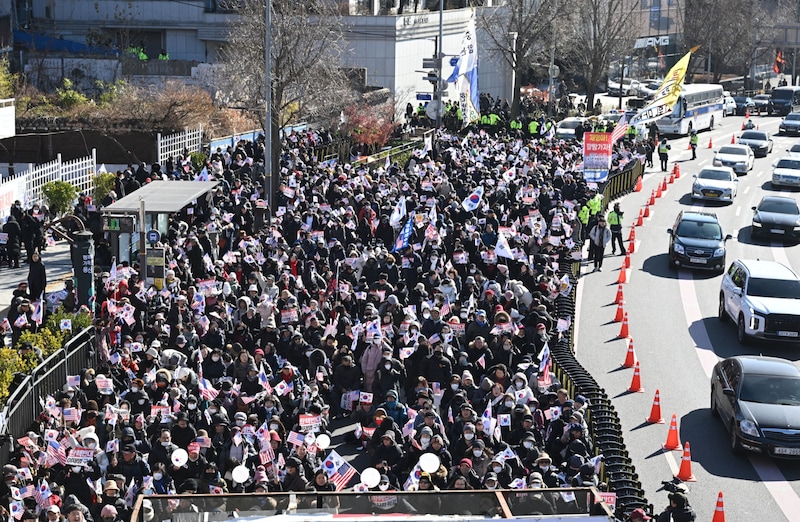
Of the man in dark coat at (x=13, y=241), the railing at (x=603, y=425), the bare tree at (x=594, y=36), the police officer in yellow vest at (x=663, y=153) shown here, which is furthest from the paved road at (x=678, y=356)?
the bare tree at (x=594, y=36)

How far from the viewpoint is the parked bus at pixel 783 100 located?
8081cm

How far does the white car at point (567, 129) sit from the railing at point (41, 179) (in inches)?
1031

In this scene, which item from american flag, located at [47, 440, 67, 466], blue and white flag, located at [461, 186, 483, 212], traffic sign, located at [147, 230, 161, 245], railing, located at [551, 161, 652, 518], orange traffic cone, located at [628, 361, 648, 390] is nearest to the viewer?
railing, located at [551, 161, 652, 518]

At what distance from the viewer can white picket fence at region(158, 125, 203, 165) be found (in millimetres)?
39156

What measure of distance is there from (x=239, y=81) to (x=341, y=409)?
27.1 meters

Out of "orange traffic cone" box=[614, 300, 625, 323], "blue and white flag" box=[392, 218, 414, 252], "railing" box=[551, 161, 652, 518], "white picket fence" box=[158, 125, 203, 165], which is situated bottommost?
"orange traffic cone" box=[614, 300, 625, 323]

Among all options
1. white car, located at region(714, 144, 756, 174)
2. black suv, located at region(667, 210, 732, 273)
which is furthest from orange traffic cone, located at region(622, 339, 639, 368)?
white car, located at region(714, 144, 756, 174)

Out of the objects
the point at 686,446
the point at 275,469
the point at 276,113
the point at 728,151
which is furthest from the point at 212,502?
the point at 728,151

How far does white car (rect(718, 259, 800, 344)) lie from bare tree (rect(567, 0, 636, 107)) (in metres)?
48.3

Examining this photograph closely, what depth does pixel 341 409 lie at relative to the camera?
1955 cm

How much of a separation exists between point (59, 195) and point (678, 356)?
1604cm

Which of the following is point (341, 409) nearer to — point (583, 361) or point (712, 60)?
point (583, 361)

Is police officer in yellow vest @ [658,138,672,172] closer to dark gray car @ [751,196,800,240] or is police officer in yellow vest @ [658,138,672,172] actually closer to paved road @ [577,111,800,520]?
paved road @ [577,111,800,520]

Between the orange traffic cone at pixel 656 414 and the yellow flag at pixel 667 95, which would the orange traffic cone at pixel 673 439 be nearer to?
the orange traffic cone at pixel 656 414
